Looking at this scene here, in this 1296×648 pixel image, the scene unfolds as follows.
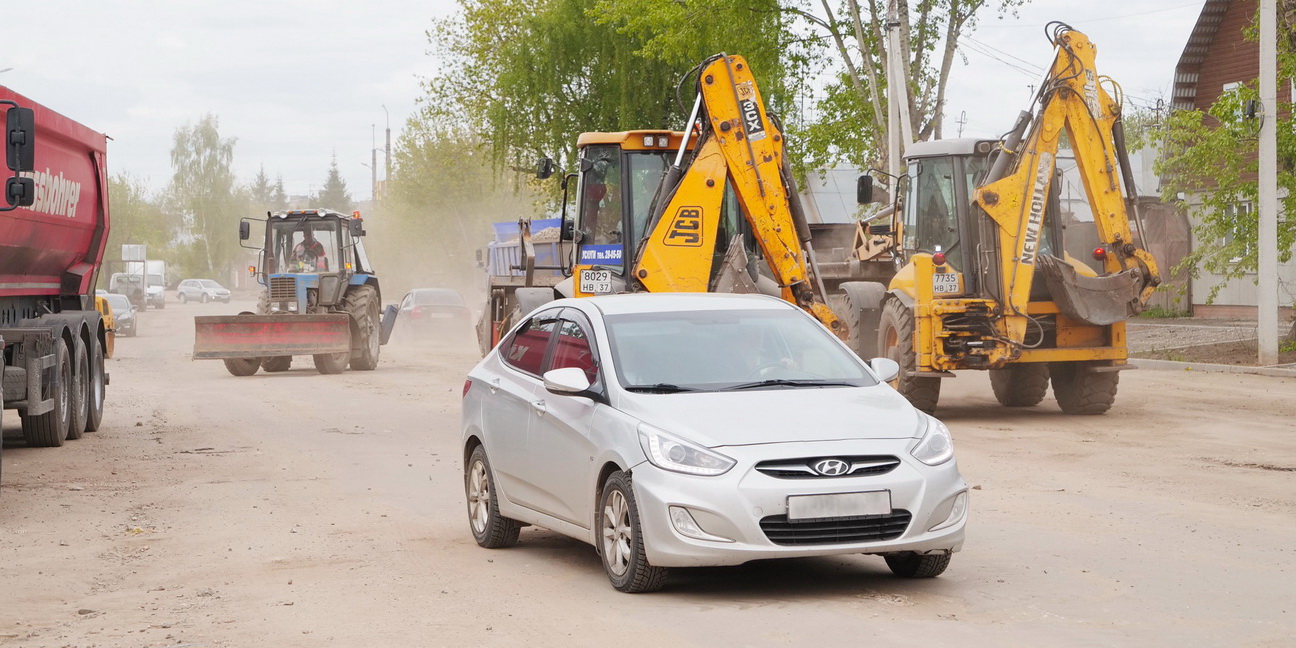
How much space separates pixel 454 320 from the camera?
41500 millimetres

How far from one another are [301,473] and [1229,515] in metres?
7.46

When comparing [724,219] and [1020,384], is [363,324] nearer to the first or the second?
[724,219]

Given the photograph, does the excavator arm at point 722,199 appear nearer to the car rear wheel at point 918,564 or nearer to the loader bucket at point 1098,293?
the loader bucket at point 1098,293

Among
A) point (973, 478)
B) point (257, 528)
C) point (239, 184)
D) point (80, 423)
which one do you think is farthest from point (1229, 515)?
point (239, 184)

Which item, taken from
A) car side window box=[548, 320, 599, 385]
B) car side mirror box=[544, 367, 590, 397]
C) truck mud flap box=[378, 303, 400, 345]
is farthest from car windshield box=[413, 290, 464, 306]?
car side mirror box=[544, 367, 590, 397]

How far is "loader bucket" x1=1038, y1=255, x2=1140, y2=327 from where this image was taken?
16688mm

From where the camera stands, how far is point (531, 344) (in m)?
9.42

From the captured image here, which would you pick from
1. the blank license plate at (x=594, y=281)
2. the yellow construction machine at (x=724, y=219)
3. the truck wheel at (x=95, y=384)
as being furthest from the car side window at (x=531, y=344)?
the truck wheel at (x=95, y=384)

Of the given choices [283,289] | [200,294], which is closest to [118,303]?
[283,289]

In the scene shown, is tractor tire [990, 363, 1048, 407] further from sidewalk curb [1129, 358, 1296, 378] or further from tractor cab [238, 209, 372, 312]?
tractor cab [238, 209, 372, 312]

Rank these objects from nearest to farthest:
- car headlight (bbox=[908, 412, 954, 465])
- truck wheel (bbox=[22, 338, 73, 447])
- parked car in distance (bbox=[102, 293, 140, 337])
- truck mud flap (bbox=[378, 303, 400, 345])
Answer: car headlight (bbox=[908, 412, 954, 465]) < truck wheel (bbox=[22, 338, 73, 447]) < truck mud flap (bbox=[378, 303, 400, 345]) < parked car in distance (bbox=[102, 293, 140, 337])

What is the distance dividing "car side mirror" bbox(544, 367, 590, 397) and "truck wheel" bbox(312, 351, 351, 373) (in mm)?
20196

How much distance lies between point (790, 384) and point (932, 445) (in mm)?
918

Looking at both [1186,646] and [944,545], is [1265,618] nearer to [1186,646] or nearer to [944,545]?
[1186,646]
